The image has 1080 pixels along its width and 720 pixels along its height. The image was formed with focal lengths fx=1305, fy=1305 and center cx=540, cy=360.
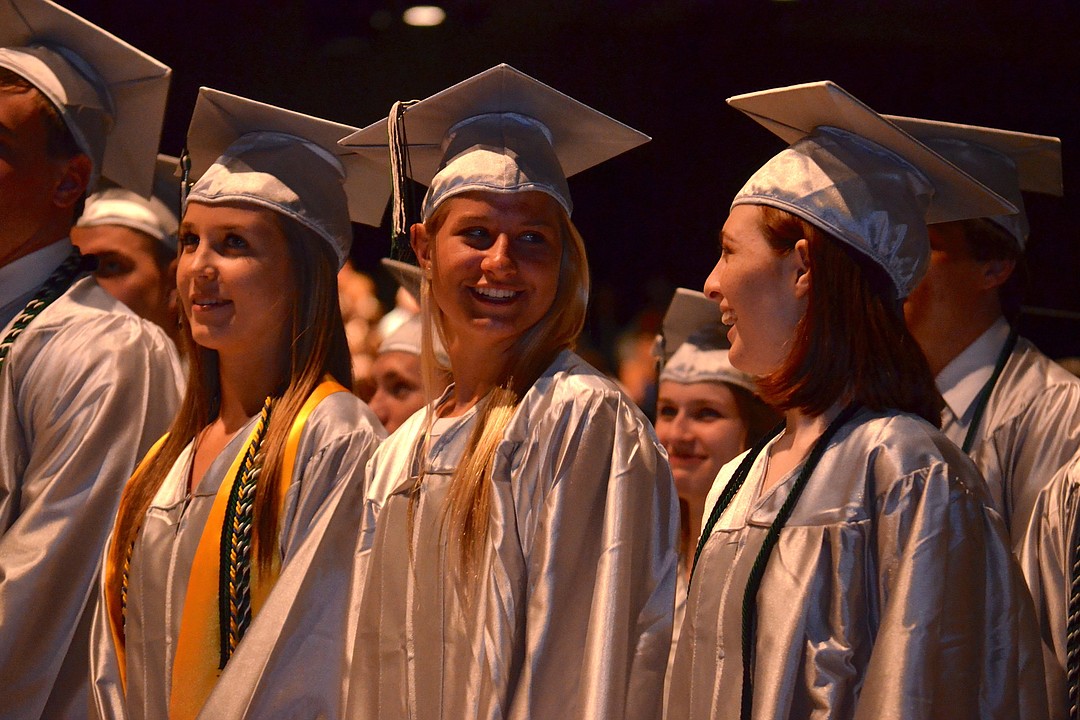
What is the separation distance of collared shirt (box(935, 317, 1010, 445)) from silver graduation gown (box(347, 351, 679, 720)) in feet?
4.34

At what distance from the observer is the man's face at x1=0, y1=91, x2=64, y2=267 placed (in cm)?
320

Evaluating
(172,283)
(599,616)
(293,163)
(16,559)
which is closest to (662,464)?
(599,616)

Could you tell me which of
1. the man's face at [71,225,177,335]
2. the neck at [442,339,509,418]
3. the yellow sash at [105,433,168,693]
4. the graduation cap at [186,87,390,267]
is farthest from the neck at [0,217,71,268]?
the neck at [442,339,509,418]

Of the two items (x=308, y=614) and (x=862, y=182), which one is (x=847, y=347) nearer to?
(x=862, y=182)

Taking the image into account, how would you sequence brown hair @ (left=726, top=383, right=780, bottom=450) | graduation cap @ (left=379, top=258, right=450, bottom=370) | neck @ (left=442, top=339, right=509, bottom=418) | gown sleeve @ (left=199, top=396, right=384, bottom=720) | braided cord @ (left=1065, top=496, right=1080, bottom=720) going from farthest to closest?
graduation cap @ (left=379, top=258, right=450, bottom=370), brown hair @ (left=726, top=383, right=780, bottom=450), neck @ (left=442, top=339, right=509, bottom=418), gown sleeve @ (left=199, top=396, right=384, bottom=720), braided cord @ (left=1065, top=496, right=1080, bottom=720)

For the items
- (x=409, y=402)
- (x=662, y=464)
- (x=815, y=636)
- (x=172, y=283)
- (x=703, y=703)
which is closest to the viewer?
(x=815, y=636)

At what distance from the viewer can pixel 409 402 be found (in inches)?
190

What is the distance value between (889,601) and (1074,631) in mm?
704

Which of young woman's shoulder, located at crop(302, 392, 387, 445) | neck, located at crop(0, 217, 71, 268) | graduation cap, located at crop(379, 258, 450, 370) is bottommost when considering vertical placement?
young woman's shoulder, located at crop(302, 392, 387, 445)

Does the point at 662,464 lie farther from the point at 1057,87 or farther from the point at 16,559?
the point at 1057,87

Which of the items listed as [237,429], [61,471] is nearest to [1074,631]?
[237,429]

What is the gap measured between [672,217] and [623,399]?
3.16 m

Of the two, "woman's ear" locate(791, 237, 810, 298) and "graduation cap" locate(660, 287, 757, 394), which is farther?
"graduation cap" locate(660, 287, 757, 394)

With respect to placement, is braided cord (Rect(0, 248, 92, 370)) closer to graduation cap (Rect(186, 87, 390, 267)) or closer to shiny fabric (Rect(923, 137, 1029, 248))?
graduation cap (Rect(186, 87, 390, 267))
